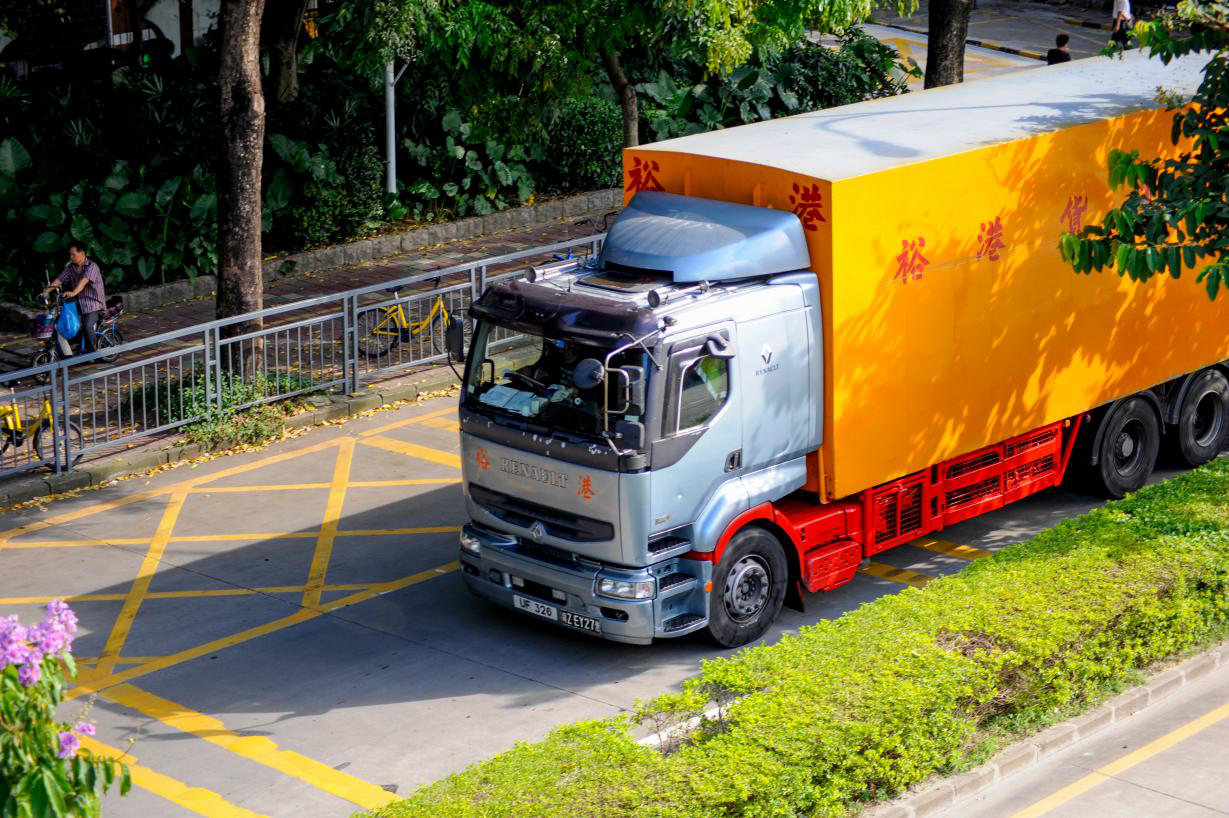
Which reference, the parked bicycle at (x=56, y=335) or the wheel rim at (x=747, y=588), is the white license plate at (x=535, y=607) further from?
the parked bicycle at (x=56, y=335)

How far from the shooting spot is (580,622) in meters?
10.8

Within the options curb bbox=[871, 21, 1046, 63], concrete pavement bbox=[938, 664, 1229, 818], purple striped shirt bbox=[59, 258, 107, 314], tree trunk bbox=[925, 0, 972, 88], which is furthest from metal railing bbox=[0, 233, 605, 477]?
curb bbox=[871, 21, 1046, 63]

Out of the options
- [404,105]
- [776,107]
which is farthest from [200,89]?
[776,107]

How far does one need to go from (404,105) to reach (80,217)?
18.7 ft

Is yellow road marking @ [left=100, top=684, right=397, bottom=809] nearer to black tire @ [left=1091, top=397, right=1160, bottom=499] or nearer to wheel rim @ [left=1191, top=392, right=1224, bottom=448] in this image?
black tire @ [left=1091, top=397, right=1160, bottom=499]

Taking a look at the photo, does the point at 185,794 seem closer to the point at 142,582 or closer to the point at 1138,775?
the point at 142,582

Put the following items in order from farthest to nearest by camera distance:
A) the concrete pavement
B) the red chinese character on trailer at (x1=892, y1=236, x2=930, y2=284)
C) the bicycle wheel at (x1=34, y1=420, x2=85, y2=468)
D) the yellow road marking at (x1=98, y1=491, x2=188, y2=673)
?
the bicycle wheel at (x1=34, y1=420, x2=85, y2=468), the yellow road marking at (x1=98, y1=491, x2=188, y2=673), the red chinese character on trailer at (x1=892, y1=236, x2=930, y2=284), the concrete pavement

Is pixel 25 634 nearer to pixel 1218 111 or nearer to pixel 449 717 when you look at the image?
pixel 449 717

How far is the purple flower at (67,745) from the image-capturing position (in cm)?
562

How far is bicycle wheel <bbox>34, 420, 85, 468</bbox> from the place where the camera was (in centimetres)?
1446

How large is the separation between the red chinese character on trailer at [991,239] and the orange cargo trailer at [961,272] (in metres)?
0.01

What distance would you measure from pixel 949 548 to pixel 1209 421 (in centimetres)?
339

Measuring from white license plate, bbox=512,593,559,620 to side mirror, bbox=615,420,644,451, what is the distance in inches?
56.6

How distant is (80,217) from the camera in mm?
20000
